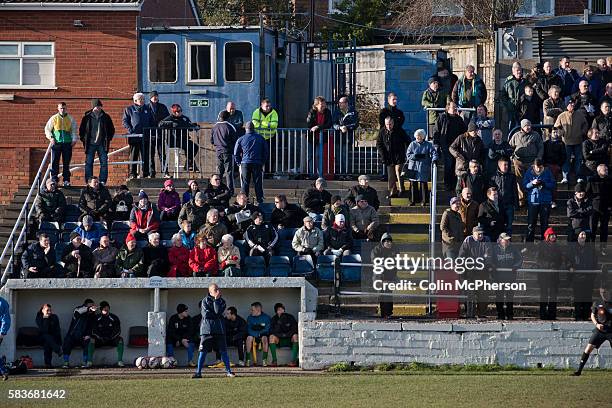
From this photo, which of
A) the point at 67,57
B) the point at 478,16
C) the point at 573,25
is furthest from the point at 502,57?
the point at 67,57

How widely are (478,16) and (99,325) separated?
18.7 meters

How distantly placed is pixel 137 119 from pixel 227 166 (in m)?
2.33

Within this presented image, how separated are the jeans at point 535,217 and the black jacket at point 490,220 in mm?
666

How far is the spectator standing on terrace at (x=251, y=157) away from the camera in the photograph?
967 inches

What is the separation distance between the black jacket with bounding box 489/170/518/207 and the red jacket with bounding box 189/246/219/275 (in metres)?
5.00

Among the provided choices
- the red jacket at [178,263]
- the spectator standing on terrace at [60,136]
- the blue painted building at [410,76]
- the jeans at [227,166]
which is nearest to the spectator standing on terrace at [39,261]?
the red jacket at [178,263]

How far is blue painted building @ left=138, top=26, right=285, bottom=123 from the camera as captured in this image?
2847 centimetres

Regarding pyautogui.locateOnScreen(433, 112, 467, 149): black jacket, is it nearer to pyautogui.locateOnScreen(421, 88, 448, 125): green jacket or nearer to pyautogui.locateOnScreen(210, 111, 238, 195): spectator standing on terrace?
pyautogui.locateOnScreen(421, 88, 448, 125): green jacket

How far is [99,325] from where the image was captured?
22.1m

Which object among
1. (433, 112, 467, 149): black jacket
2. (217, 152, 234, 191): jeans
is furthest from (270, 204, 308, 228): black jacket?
(433, 112, 467, 149): black jacket

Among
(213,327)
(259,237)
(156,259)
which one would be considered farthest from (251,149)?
(213,327)

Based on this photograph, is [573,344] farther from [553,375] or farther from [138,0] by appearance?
[138,0]

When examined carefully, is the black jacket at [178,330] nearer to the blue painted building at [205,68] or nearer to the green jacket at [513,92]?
the blue painted building at [205,68]

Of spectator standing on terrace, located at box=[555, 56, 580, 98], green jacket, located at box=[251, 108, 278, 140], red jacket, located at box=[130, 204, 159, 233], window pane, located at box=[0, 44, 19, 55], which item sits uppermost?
window pane, located at box=[0, 44, 19, 55]
